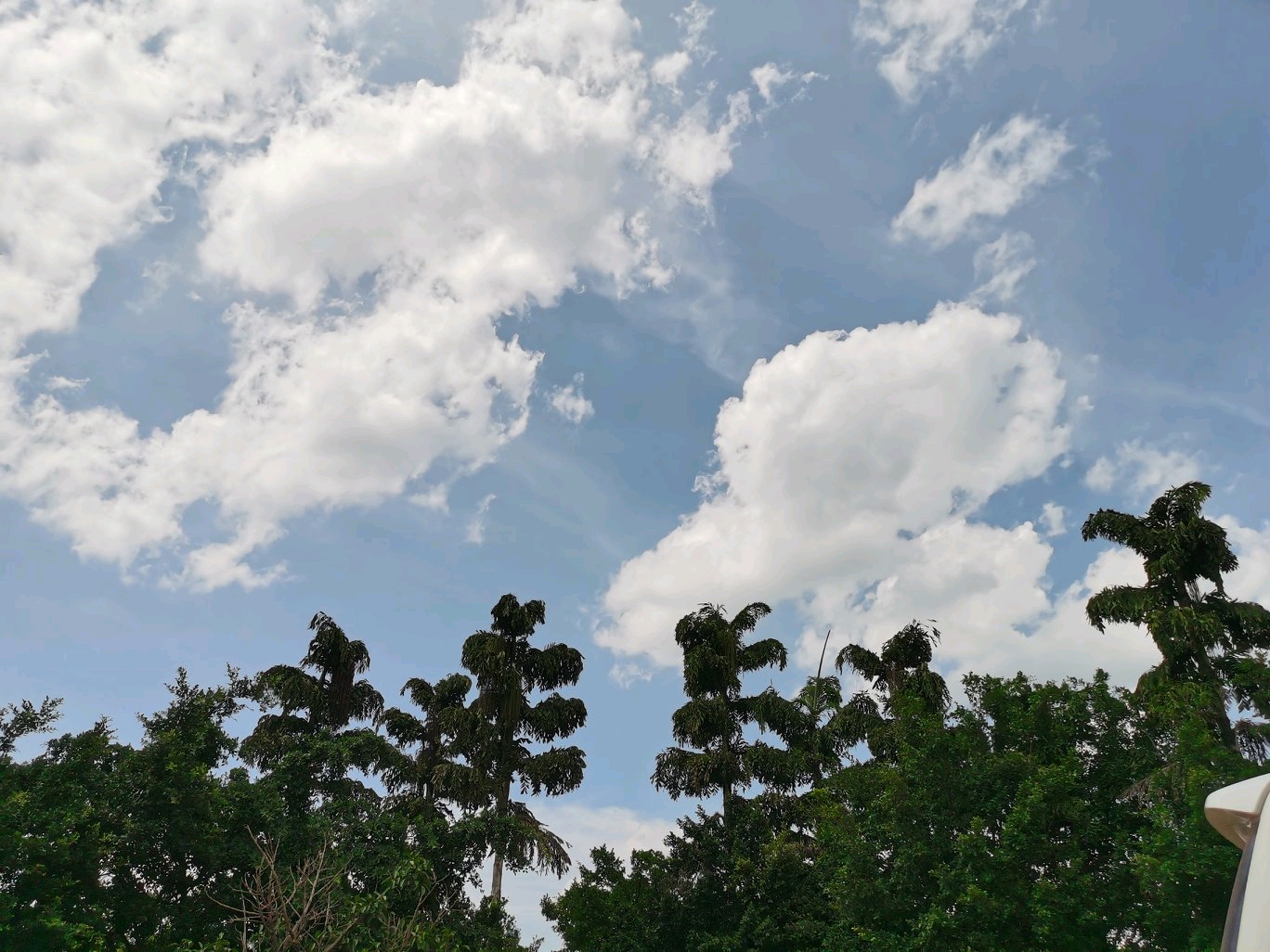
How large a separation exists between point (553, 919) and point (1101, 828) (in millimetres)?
19546

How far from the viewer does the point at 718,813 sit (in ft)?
100

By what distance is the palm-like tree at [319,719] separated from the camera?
89.9 feet

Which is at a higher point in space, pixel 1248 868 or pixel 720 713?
pixel 720 713

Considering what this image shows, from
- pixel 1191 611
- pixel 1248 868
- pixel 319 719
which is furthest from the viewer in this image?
pixel 319 719

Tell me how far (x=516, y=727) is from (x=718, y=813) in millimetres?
8379

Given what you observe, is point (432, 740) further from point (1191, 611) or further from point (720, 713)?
point (1191, 611)

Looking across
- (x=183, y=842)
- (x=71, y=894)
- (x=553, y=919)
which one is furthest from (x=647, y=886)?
(x=71, y=894)

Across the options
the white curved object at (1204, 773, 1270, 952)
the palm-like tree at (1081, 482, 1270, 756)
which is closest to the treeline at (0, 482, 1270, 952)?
the palm-like tree at (1081, 482, 1270, 756)

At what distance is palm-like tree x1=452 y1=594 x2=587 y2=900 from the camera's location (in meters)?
29.3

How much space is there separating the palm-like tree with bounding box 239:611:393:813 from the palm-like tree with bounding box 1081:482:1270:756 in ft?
76.1

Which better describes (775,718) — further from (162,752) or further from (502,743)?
(162,752)

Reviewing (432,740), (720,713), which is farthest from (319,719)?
(720,713)

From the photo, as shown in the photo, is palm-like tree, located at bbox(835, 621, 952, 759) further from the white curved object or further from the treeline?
the white curved object

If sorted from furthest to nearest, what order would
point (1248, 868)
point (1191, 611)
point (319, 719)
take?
point (319, 719) < point (1191, 611) < point (1248, 868)
